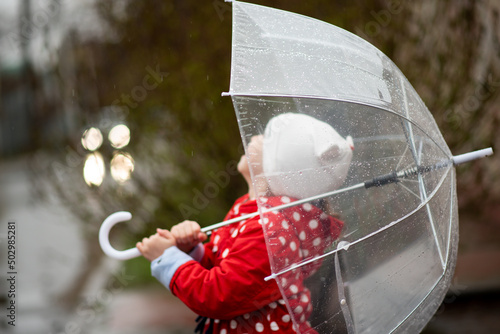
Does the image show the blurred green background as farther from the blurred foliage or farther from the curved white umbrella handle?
the curved white umbrella handle

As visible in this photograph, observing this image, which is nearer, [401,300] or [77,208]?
[401,300]

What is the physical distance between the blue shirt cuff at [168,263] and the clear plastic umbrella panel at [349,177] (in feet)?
1.37

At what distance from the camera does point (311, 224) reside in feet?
6.07

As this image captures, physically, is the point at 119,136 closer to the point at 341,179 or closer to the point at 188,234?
the point at 188,234

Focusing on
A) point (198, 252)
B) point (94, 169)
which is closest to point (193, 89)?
point (94, 169)

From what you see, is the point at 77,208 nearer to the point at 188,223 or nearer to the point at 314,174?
the point at 188,223

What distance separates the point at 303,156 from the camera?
1834mm

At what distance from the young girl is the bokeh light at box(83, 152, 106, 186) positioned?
2931 millimetres

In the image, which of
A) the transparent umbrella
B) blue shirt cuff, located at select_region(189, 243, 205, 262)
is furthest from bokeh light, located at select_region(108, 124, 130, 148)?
the transparent umbrella

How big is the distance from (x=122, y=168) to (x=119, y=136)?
267 mm

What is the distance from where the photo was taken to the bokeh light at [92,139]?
16.1 ft

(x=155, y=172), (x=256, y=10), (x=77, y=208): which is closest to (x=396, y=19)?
(x=155, y=172)

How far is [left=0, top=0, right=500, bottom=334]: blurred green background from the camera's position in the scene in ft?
14.0

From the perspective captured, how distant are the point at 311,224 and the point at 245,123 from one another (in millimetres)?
378
